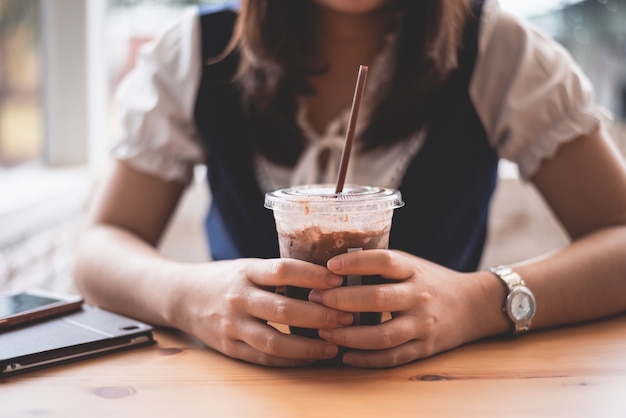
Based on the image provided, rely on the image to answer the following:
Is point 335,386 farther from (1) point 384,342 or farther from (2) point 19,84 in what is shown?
(2) point 19,84

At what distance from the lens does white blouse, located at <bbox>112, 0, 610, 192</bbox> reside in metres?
1.42

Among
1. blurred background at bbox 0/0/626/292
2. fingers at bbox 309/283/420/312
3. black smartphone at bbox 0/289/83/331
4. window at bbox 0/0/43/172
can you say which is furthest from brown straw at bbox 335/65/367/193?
window at bbox 0/0/43/172

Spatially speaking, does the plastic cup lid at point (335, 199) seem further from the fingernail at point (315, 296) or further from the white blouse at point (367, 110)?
the white blouse at point (367, 110)

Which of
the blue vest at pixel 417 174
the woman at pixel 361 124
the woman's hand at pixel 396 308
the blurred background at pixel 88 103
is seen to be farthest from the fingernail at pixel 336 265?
the blurred background at pixel 88 103

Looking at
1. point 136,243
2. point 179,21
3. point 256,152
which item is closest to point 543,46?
point 256,152

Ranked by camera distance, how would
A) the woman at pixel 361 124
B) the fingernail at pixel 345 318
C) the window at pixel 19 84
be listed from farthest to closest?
the window at pixel 19 84
the woman at pixel 361 124
the fingernail at pixel 345 318

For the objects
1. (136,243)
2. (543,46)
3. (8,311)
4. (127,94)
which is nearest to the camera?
(8,311)

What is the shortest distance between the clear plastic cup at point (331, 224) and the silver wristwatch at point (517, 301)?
228mm

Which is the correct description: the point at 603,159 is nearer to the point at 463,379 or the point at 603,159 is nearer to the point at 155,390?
the point at 463,379

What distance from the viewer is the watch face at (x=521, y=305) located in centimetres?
102

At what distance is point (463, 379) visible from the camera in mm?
870

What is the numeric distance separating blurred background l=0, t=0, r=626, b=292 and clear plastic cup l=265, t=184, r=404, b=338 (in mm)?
1355

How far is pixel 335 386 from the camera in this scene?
2.79 feet

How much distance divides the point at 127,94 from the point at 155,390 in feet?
3.07
